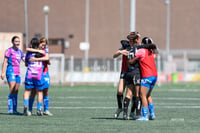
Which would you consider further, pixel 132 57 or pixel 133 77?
pixel 133 77

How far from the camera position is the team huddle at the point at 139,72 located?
1515 cm

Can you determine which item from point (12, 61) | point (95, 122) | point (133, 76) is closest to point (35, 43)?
point (12, 61)

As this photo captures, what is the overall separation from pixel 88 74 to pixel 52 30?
83.9 feet

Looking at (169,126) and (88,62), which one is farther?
(88,62)

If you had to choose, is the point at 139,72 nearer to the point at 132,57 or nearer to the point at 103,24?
the point at 132,57

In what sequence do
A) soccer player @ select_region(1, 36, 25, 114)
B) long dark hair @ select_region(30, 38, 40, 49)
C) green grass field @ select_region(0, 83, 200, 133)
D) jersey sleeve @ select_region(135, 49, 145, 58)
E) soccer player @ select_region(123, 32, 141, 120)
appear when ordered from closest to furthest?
green grass field @ select_region(0, 83, 200, 133) → jersey sleeve @ select_region(135, 49, 145, 58) → soccer player @ select_region(123, 32, 141, 120) → long dark hair @ select_region(30, 38, 40, 49) → soccer player @ select_region(1, 36, 25, 114)

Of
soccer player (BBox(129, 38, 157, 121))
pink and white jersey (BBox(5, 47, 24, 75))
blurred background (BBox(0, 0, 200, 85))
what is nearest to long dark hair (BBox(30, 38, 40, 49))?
pink and white jersey (BBox(5, 47, 24, 75))

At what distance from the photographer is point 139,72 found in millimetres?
15453

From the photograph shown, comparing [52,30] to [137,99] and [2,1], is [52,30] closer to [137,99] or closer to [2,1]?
[2,1]

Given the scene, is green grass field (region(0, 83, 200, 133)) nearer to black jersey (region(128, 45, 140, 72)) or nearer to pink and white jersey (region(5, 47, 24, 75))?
pink and white jersey (region(5, 47, 24, 75))

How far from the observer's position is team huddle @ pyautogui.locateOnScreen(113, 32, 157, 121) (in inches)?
597

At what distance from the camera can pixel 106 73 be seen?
3975 cm

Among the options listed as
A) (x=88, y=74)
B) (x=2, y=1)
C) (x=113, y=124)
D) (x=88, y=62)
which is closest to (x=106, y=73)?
(x=88, y=74)

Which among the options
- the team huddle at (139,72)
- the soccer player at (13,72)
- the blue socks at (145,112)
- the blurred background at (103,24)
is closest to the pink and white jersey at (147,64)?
→ the team huddle at (139,72)
